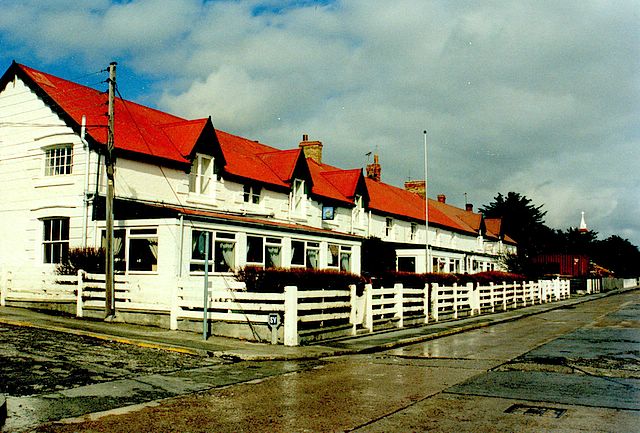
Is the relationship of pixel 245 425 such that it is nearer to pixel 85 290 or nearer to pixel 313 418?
pixel 313 418

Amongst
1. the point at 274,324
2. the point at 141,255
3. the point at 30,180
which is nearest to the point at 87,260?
the point at 141,255

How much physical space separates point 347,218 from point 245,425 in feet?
101

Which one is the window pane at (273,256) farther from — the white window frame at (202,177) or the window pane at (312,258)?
the white window frame at (202,177)

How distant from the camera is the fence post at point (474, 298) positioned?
2773 centimetres

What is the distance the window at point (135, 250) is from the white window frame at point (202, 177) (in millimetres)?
5549

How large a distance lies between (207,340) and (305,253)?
37.2 feet

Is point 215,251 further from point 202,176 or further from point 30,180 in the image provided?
point 30,180

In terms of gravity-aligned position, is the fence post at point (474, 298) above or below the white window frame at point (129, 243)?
below

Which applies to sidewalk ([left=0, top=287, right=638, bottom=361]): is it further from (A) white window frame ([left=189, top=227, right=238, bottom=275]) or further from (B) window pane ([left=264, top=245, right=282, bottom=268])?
(B) window pane ([left=264, top=245, right=282, bottom=268])

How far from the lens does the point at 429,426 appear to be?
7.04 m

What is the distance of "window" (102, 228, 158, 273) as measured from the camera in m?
20.3

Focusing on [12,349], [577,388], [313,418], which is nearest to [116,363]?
[12,349]

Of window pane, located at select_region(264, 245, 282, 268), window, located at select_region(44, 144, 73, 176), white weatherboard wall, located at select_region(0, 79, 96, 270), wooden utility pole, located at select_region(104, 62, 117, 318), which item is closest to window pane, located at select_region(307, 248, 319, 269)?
window pane, located at select_region(264, 245, 282, 268)

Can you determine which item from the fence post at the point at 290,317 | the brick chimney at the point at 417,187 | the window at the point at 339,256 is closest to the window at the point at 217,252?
the fence post at the point at 290,317
